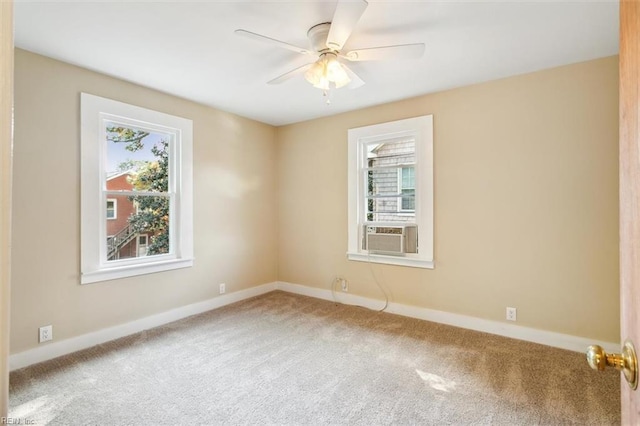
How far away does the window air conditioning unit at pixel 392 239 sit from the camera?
11.7 feet

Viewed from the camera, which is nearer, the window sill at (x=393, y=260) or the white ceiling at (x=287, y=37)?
the white ceiling at (x=287, y=37)

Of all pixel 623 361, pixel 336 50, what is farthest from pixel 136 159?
pixel 623 361

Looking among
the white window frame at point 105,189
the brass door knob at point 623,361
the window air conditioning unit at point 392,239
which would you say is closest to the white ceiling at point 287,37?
the white window frame at point 105,189

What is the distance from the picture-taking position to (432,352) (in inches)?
106

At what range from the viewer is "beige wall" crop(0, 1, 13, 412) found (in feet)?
1.45

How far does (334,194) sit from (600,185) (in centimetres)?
265

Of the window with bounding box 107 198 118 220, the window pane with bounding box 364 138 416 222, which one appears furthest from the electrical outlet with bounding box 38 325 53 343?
the window pane with bounding box 364 138 416 222

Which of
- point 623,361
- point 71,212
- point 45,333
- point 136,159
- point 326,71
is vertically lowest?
point 45,333

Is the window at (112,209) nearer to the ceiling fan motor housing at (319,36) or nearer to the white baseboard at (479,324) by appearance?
the ceiling fan motor housing at (319,36)

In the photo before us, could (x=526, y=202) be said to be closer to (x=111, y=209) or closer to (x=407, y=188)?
(x=407, y=188)

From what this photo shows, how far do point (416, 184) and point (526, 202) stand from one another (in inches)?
41.6

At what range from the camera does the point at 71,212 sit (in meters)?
2.69

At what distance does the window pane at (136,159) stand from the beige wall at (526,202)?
2236 millimetres

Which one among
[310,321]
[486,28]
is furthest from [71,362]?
[486,28]
